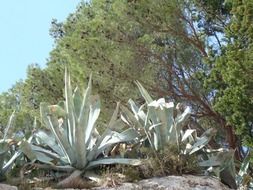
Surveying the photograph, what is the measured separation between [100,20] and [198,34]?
2101 mm

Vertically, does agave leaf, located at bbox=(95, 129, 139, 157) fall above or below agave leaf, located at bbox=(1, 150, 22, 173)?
above

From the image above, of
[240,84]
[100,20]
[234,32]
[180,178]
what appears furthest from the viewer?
[100,20]

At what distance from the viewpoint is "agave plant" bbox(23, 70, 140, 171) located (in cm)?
455

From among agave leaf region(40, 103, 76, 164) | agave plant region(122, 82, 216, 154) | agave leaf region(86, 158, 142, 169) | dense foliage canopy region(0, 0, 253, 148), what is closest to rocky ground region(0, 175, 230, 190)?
agave leaf region(86, 158, 142, 169)

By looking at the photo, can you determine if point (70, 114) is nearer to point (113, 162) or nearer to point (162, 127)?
point (113, 162)

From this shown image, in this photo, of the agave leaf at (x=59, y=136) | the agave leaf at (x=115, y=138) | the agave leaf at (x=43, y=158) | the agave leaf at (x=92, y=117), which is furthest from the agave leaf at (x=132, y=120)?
the agave leaf at (x=43, y=158)

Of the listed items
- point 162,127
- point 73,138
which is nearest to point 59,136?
point 73,138

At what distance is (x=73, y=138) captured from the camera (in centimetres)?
459

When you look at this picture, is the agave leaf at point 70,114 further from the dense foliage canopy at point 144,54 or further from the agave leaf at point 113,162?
the dense foliage canopy at point 144,54

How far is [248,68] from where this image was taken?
8188 mm

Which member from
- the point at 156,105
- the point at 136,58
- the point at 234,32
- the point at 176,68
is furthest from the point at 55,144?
the point at 176,68

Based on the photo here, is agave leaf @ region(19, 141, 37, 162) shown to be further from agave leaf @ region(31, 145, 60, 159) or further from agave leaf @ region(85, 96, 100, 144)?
agave leaf @ region(85, 96, 100, 144)

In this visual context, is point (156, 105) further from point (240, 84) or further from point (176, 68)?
point (176, 68)

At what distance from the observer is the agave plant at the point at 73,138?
455cm
